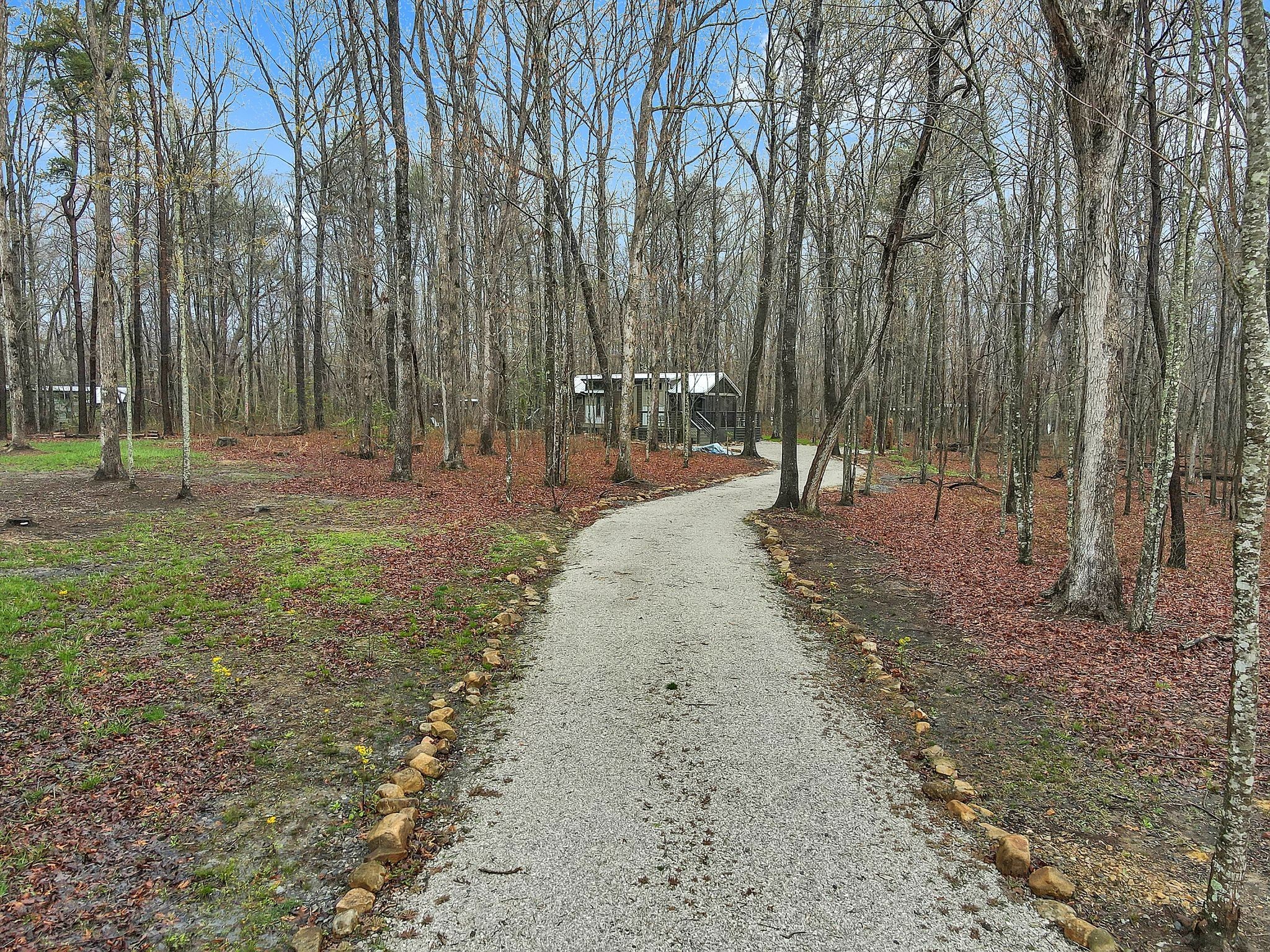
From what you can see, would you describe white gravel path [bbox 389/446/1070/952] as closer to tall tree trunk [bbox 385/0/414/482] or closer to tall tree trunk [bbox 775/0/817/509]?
tall tree trunk [bbox 775/0/817/509]

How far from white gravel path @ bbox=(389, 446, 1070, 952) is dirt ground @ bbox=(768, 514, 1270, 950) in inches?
14.0

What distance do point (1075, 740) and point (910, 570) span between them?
4495mm

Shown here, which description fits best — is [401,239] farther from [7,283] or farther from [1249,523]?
[1249,523]

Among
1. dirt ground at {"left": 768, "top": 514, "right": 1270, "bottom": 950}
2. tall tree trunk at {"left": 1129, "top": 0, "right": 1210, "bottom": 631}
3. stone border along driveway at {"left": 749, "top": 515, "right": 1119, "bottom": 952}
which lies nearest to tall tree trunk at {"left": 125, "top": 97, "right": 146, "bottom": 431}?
stone border along driveway at {"left": 749, "top": 515, "right": 1119, "bottom": 952}

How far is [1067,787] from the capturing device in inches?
138

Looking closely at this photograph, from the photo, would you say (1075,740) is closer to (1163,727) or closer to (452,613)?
(1163,727)

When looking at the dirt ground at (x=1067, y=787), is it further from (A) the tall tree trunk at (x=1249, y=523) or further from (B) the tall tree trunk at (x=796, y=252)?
(B) the tall tree trunk at (x=796, y=252)

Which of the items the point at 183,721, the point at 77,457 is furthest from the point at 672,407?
the point at 183,721

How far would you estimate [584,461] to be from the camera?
20.3 metres

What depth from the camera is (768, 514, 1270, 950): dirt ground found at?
2.64m

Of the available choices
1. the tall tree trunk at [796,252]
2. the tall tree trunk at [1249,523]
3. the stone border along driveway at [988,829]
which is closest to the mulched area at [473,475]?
the tall tree trunk at [796,252]

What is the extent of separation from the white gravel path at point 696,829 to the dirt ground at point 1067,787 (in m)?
0.36

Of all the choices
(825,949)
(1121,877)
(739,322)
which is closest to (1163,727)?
(1121,877)

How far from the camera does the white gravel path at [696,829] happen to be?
250 cm
